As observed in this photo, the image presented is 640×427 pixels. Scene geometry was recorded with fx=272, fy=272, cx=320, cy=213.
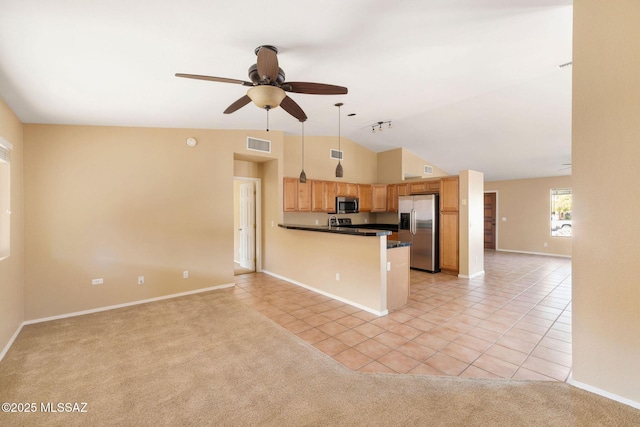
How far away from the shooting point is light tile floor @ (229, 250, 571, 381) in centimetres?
250

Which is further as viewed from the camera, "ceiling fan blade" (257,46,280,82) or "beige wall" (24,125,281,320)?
"beige wall" (24,125,281,320)

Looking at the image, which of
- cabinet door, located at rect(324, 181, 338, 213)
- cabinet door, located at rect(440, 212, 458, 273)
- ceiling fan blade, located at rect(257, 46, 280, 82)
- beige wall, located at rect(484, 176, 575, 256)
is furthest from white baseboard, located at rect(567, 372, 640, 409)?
beige wall, located at rect(484, 176, 575, 256)

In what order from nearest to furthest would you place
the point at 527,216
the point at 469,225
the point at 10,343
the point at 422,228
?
the point at 10,343 < the point at 469,225 < the point at 422,228 < the point at 527,216

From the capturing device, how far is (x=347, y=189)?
6.91 m

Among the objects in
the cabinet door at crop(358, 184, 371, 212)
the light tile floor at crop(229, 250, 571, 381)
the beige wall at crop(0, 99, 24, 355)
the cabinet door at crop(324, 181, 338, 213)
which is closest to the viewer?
the light tile floor at crop(229, 250, 571, 381)

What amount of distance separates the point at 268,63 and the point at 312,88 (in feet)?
1.73

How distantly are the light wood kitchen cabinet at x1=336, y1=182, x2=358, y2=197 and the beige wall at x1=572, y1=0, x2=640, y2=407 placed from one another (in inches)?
190

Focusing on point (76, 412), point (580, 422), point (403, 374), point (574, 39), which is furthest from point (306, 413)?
point (574, 39)

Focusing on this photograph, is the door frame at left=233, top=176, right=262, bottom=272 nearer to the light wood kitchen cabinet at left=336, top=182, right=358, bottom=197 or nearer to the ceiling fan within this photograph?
the light wood kitchen cabinet at left=336, top=182, right=358, bottom=197

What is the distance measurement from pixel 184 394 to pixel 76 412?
711mm

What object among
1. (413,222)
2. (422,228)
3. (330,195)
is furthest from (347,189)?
(422,228)

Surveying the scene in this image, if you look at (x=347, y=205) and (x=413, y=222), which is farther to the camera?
(x=347, y=205)

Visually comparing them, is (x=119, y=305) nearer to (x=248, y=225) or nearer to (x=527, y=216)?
(x=248, y=225)

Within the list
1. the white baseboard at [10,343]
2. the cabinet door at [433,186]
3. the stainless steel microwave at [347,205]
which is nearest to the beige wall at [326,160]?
the stainless steel microwave at [347,205]
